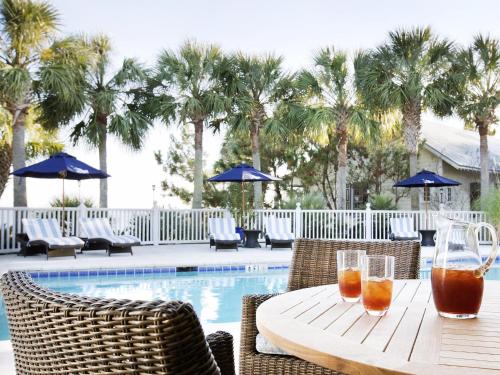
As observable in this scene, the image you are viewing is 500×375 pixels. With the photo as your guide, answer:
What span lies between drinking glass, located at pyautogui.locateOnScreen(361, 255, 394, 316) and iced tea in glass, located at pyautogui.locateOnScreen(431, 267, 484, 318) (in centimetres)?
12

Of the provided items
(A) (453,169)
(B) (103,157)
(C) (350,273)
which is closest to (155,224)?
(B) (103,157)

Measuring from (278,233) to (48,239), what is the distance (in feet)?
17.3

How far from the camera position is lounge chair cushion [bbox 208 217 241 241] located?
1213cm

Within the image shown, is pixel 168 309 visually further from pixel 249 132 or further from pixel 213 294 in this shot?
pixel 249 132

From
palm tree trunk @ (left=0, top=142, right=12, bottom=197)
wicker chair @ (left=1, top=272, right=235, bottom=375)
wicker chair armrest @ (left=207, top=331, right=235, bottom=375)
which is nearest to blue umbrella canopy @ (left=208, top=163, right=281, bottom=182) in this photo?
palm tree trunk @ (left=0, top=142, right=12, bottom=197)

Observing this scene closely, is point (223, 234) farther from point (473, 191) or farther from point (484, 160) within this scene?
Result: point (473, 191)

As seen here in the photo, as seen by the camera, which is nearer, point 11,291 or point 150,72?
point 11,291

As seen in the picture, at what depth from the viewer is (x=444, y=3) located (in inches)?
706

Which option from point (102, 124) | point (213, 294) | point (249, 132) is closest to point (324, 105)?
point (249, 132)

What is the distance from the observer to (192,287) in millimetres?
8234

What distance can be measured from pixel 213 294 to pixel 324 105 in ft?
35.2

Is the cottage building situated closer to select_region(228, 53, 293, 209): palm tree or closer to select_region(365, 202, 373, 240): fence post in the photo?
select_region(365, 202, 373, 240): fence post

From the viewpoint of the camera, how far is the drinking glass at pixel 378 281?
1.50m

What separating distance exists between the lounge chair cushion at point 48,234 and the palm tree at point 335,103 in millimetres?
8271
